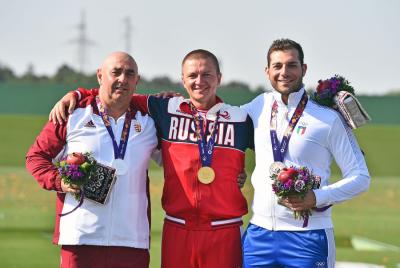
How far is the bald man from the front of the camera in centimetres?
641

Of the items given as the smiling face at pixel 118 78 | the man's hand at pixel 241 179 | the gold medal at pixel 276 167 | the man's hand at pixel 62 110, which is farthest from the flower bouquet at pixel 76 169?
the gold medal at pixel 276 167

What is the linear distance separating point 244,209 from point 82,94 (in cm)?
145

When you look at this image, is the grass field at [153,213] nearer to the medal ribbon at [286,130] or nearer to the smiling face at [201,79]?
the smiling face at [201,79]

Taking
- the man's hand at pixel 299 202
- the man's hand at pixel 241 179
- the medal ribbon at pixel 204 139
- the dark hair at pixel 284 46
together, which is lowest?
the man's hand at pixel 299 202

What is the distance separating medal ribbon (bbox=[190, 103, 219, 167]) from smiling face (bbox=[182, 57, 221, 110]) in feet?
0.33

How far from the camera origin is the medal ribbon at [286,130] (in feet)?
20.9

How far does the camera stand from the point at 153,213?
16141mm

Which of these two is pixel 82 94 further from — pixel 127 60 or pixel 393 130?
pixel 393 130

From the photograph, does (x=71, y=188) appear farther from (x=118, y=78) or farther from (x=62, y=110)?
(x=118, y=78)

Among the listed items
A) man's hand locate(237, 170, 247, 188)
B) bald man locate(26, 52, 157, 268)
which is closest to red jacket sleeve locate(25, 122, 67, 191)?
bald man locate(26, 52, 157, 268)

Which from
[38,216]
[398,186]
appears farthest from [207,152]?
[398,186]

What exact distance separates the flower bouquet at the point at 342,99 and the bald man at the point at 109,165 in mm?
1259

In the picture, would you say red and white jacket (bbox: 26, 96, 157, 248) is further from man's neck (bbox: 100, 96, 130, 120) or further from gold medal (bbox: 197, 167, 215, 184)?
gold medal (bbox: 197, 167, 215, 184)

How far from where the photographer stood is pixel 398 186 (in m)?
23.2
